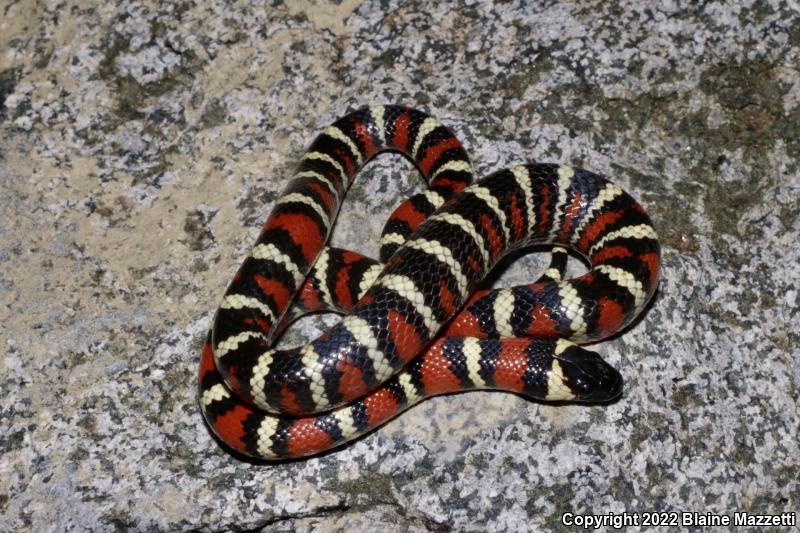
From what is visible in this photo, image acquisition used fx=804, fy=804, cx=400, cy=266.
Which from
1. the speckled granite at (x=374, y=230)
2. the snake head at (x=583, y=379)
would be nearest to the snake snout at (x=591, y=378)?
the snake head at (x=583, y=379)

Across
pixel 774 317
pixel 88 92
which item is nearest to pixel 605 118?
pixel 774 317

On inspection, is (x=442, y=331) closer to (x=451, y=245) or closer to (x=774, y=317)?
(x=451, y=245)

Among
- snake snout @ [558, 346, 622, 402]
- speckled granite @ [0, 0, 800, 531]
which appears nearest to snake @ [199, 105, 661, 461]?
snake snout @ [558, 346, 622, 402]

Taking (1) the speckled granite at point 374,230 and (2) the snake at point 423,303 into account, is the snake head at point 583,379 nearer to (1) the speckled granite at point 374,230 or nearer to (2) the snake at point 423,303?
(2) the snake at point 423,303

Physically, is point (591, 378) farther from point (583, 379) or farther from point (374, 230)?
point (374, 230)

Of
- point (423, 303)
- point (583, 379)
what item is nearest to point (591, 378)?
point (583, 379)

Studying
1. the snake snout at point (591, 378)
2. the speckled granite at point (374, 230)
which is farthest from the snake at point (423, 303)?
the speckled granite at point (374, 230)

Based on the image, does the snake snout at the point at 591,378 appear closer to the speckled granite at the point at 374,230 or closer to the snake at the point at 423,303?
the snake at the point at 423,303
